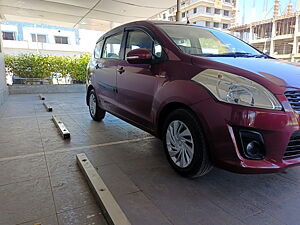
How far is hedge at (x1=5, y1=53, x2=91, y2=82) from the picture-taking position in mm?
8867

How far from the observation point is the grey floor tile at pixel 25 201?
1570 millimetres

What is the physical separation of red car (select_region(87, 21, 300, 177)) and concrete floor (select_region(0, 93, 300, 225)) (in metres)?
0.28

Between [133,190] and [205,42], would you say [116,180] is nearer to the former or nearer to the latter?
[133,190]

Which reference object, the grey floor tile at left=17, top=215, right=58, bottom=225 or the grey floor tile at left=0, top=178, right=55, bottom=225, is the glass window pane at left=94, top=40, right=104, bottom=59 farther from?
the grey floor tile at left=17, top=215, right=58, bottom=225

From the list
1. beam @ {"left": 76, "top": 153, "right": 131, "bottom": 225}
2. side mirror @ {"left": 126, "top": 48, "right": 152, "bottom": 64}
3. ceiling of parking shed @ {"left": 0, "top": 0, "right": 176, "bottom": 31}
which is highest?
ceiling of parking shed @ {"left": 0, "top": 0, "right": 176, "bottom": 31}

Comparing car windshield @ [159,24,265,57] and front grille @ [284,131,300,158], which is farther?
car windshield @ [159,24,265,57]

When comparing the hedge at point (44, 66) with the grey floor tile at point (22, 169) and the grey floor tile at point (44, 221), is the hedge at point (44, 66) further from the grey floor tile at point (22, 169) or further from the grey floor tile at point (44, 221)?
the grey floor tile at point (44, 221)

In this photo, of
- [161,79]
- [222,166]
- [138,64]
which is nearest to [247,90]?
[222,166]

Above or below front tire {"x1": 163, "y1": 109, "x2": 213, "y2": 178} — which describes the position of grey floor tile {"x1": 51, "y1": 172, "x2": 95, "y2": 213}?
below

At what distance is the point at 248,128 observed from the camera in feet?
5.20

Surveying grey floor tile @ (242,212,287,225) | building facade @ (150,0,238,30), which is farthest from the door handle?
building facade @ (150,0,238,30)

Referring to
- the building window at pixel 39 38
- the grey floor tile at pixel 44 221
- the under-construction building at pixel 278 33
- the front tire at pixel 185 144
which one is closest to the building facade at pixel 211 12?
the building window at pixel 39 38

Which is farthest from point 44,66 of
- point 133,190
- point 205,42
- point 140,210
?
point 140,210

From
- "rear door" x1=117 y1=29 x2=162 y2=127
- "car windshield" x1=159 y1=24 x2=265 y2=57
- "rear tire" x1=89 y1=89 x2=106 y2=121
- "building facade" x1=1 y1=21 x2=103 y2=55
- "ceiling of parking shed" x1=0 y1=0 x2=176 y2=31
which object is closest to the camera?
"car windshield" x1=159 y1=24 x2=265 y2=57
